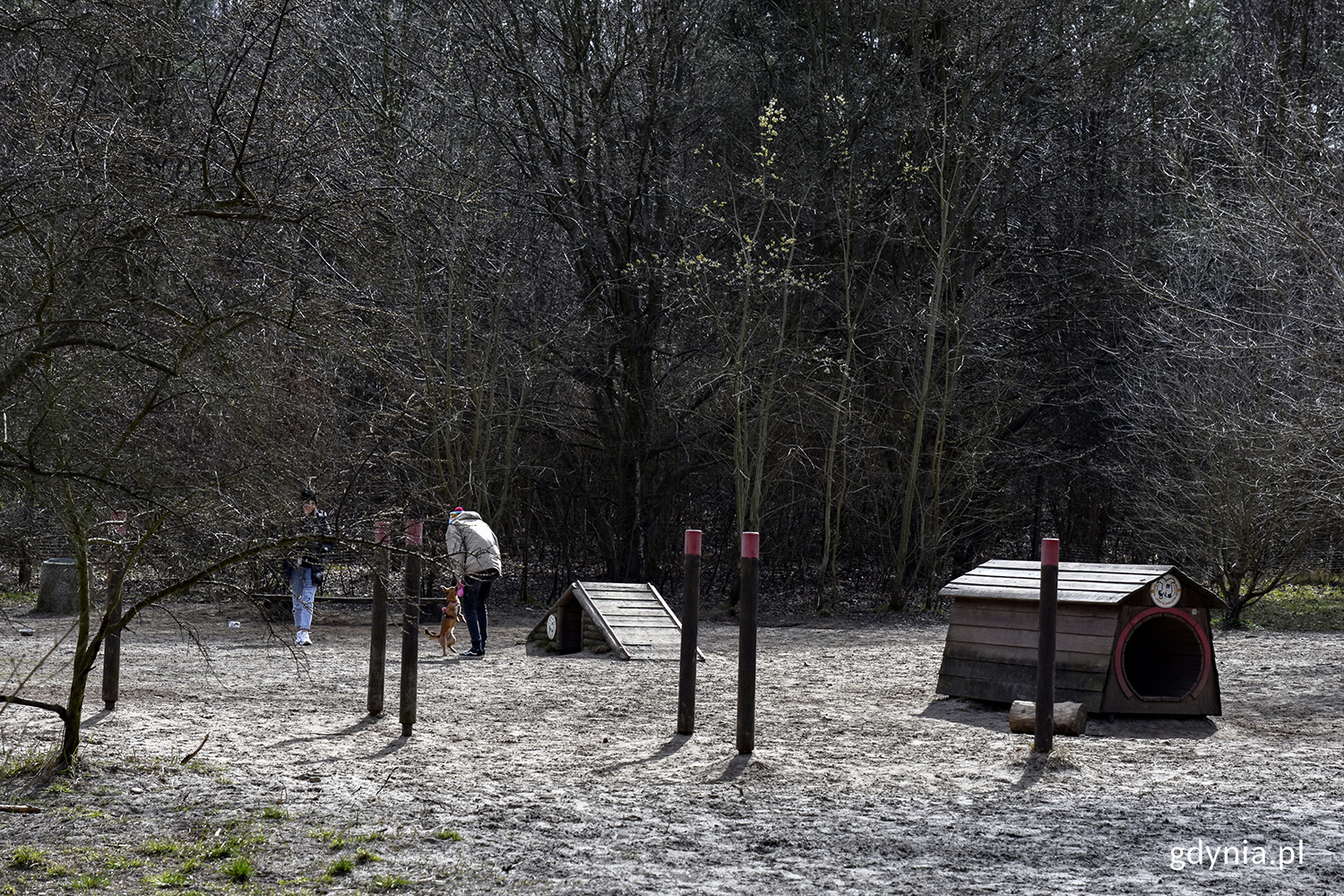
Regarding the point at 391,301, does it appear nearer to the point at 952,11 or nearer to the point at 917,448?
the point at 917,448

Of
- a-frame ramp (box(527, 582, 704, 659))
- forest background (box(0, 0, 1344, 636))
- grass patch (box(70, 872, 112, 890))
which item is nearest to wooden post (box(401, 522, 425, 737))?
grass patch (box(70, 872, 112, 890))

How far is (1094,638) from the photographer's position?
28.2 ft

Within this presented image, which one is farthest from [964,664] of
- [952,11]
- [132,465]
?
[952,11]

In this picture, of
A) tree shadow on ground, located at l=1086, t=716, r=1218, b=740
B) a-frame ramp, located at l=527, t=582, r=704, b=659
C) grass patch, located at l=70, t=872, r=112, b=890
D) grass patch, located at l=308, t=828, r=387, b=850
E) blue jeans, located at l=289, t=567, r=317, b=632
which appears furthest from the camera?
blue jeans, located at l=289, t=567, r=317, b=632

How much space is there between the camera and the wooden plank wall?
8539 mm

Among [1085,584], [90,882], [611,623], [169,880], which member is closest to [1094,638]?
[1085,584]

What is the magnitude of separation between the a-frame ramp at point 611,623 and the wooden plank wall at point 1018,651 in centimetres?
320

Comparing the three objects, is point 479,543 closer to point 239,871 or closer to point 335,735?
point 335,735

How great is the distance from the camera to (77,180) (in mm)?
5586

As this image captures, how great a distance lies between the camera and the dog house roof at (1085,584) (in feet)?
27.9

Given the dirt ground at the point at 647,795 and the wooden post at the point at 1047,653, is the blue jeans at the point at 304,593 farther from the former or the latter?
the wooden post at the point at 1047,653

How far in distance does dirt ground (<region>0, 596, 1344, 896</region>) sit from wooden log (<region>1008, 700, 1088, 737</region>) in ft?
0.54

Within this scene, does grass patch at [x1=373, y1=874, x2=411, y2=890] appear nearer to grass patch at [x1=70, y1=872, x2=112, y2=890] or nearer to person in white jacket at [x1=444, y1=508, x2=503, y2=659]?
grass patch at [x1=70, y1=872, x2=112, y2=890]

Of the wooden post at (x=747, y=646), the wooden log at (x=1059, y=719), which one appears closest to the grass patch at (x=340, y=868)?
the wooden post at (x=747, y=646)
